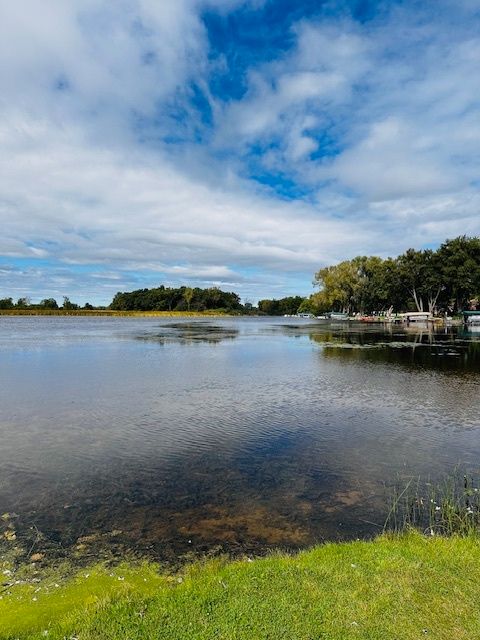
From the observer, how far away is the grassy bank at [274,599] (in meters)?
4.92

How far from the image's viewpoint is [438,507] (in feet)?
28.6

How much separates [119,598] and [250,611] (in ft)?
5.55

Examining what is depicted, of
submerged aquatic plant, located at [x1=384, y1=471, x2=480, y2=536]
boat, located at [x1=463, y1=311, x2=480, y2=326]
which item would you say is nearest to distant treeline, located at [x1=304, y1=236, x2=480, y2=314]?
boat, located at [x1=463, y1=311, x2=480, y2=326]

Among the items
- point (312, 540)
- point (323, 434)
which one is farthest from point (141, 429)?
point (312, 540)

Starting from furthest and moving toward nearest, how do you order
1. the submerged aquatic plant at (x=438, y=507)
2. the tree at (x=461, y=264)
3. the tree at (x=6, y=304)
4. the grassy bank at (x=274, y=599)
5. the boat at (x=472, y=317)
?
the tree at (x=6, y=304), the tree at (x=461, y=264), the boat at (x=472, y=317), the submerged aquatic plant at (x=438, y=507), the grassy bank at (x=274, y=599)

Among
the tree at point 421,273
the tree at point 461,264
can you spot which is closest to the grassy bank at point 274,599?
the tree at point 461,264

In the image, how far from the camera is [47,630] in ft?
16.4

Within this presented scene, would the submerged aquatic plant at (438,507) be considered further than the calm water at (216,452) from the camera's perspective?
No

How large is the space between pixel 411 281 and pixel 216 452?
11040cm

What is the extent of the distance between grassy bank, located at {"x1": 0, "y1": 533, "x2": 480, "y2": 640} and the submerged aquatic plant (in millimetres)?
1218

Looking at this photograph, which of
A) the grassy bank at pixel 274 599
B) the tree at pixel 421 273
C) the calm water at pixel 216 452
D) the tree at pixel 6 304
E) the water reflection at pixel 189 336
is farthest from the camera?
the tree at pixel 6 304

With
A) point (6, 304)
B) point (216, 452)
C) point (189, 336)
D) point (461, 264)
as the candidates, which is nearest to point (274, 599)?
point (216, 452)

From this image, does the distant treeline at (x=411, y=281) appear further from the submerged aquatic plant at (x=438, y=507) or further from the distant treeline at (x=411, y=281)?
the submerged aquatic plant at (x=438, y=507)

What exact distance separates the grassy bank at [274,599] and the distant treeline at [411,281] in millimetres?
99188
